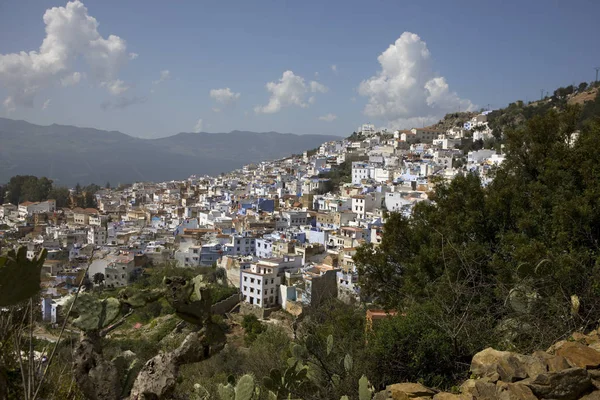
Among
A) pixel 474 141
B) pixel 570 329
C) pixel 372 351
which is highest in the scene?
pixel 474 141

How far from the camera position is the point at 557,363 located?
11.8 feet

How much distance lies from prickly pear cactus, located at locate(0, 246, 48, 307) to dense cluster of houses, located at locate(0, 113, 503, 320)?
8.37m

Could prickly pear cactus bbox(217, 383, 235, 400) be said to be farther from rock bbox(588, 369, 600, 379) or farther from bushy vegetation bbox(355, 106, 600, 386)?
rock bbox(588, 369, 600, 379)

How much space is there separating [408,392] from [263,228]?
28282 mm

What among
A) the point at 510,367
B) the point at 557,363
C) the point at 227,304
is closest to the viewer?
the point at 557,363

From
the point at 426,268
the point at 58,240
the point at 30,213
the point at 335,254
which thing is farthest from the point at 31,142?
the point at 426,268

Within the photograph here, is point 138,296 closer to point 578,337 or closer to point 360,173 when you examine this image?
point 578,337

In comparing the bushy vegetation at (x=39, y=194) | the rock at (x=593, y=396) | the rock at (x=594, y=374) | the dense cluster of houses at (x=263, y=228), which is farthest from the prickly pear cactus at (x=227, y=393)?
the bushy vegetation at (x=39, y=194)

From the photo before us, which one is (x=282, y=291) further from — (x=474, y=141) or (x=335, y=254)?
(x=474, y=141)

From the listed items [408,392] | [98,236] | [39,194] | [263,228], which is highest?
[408,392]

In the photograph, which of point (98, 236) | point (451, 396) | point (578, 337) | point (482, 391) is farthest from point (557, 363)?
point (98, 236)

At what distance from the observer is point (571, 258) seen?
583cm

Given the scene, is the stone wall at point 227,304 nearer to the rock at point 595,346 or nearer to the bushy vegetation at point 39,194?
the rock at point 595,346

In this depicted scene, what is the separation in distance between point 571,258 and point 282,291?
16.3 m
